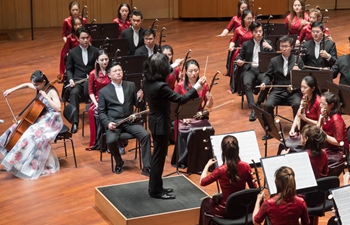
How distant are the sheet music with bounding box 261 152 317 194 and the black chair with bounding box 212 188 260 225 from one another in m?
0.15

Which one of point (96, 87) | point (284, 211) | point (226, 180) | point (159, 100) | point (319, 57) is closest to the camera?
point (284, 211)

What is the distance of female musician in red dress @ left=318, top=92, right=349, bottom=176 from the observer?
6.16 metres

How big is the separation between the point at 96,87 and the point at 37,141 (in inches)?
46.1

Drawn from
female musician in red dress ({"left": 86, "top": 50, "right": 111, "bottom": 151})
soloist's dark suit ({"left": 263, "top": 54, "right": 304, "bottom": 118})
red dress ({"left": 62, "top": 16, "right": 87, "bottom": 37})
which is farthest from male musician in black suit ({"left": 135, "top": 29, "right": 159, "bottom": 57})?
red dress ({"left": 62, "top": 16, "right": 87, "bottom": 37})

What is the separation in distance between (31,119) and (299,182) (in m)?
2.95

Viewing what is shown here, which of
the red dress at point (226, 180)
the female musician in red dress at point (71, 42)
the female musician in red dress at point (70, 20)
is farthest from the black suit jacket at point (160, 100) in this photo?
the female musician in red dress at point (70, 20)

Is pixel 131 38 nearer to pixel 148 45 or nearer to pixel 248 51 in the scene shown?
pixel 148 45

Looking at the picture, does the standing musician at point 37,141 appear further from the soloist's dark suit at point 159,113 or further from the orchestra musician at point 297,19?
the orchestra musician at point 297,19

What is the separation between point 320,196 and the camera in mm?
5148

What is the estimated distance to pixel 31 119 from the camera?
6848 mm

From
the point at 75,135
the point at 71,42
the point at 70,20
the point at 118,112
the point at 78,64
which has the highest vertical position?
the point at 70,20

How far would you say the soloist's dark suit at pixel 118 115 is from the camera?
22.4 feet

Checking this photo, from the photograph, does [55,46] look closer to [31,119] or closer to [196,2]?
[196,2]

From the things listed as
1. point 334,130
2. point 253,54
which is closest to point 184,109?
point 334,130
